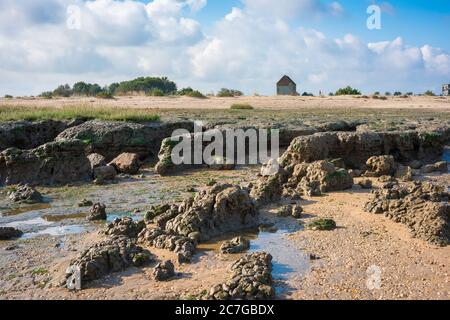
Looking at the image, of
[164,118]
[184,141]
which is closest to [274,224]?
[184,141]

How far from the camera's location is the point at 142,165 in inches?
685

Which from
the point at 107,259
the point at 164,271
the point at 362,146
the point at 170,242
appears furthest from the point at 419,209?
the point at 362,146

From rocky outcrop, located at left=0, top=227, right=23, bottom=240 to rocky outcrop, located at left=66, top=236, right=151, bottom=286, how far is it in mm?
2469

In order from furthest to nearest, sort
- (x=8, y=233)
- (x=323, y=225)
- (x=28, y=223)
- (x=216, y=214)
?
(x=28, y=223)
(x=8, y=233)
(x=216, y=214)
(x=323, y=225)

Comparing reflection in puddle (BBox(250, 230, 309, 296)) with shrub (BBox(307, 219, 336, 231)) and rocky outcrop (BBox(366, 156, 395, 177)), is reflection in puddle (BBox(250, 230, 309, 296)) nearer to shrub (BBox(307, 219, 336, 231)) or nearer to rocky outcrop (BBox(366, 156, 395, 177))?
shrub (BBox(307, 219, 336, 231))

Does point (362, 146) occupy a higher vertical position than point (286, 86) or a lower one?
lower

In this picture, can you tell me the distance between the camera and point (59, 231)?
33.1 ft

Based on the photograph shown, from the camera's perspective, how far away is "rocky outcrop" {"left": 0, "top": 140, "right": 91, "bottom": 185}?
1523 centimetres

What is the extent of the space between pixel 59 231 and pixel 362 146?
8.90m

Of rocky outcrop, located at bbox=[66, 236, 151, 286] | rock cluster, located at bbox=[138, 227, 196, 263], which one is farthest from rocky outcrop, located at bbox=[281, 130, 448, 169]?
rocky outcrop, located at bbox=[66, 236, 151, 286]

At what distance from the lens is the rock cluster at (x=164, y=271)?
714 centimetres

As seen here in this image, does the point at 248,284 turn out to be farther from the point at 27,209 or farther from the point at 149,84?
the point at 149,84

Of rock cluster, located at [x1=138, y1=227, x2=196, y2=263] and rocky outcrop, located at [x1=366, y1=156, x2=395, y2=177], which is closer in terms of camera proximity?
rock cluster, located at [x1=138, y1=227, x2=196, y2=263]
